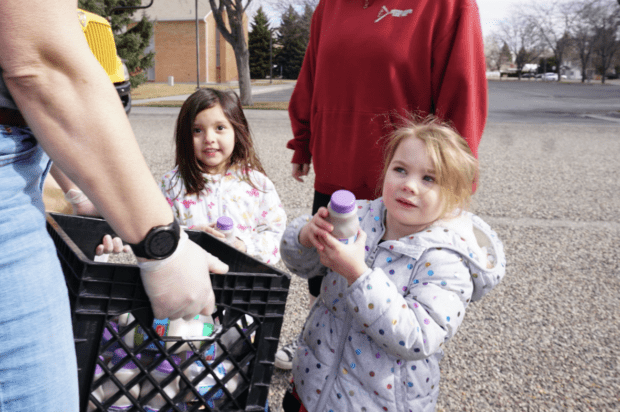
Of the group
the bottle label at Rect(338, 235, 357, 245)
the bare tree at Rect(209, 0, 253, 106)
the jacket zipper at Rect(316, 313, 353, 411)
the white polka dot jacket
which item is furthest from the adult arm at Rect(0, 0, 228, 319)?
the bare tree at Rect(209, 0, 253, 106)

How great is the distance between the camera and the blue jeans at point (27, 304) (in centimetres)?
82

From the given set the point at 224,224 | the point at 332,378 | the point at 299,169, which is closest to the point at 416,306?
the point at 332,378

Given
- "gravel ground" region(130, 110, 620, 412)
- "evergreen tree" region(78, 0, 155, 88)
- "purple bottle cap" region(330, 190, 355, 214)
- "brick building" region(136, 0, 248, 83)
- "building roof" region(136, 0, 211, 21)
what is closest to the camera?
"purple bottle cap" region(330, 190, 355, 214)

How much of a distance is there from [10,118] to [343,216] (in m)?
0.73

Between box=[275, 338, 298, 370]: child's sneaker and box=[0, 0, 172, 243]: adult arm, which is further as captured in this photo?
box=[275, 338, 298, 370]: child's sneaker

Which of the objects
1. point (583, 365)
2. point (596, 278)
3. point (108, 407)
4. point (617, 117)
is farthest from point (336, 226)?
point (617, 117)

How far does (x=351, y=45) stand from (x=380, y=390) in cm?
132

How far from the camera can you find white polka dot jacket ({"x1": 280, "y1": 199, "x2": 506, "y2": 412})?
1.35 m

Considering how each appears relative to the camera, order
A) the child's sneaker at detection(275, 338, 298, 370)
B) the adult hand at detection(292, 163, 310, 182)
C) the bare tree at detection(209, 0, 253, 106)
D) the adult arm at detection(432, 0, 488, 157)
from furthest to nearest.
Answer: the bare tree at detection(209, 0, 253, 106) → the adult hand at detection(292, 163, 310, 182) → the child's sneaker at detection(275, 338, 298, 370) → the adult arm at detection(432, 0, 488, 157)

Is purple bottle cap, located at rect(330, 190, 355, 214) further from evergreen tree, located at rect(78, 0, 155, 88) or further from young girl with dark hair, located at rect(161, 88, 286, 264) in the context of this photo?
evergreen tree, located at rect(78, 0, 155, 88)

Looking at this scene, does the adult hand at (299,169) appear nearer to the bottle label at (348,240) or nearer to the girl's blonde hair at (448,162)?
the girl's blonde hair at (448,162)

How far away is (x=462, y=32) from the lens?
6.12 feet

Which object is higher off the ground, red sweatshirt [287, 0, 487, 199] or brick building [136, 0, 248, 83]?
brick building [136, 0, 248, 83]

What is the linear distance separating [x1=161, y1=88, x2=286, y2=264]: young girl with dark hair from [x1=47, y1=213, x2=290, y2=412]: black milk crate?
1217 mm
